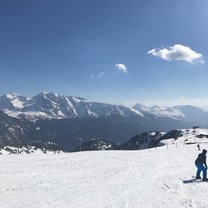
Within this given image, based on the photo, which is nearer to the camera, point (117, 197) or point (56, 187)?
point (117, 197)

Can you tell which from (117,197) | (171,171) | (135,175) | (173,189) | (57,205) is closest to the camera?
(57,205)

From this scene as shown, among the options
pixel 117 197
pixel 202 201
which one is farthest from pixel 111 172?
pixel 202 201

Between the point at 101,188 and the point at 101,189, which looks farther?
the point at 101,188

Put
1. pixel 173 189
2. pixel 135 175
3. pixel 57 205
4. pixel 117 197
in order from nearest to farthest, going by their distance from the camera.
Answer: pixel 57 205, pixel 117 197, pixel 173 189, pixel 135 175

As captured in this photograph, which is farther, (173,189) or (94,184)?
(94,184)

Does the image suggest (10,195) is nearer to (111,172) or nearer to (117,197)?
(117,197)

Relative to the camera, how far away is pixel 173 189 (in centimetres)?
1900

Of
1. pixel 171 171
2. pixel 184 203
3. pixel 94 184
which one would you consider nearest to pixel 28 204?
pixel 94 184

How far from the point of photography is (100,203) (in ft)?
50.8

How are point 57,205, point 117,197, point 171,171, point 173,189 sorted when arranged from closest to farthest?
point 57,205 → point 117,197 → point 173,189 → point 171,171

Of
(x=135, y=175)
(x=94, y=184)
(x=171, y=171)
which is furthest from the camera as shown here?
(x=171, y=171)

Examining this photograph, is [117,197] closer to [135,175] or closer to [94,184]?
[94,184]

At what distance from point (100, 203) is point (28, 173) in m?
11.5

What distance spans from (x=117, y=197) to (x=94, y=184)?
13.6 feet
